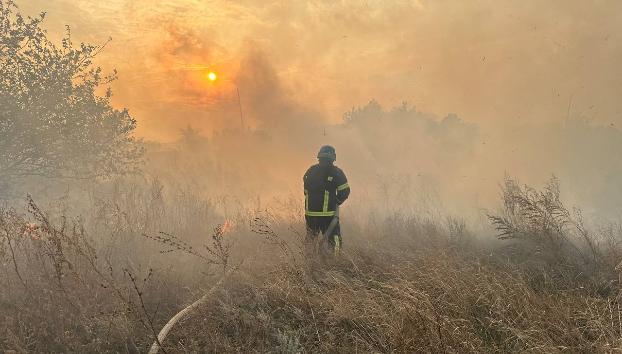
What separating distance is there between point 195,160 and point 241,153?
3.41 metres

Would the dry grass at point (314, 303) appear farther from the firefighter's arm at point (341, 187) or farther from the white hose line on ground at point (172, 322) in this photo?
the firefighter's arm at point (341, 187)

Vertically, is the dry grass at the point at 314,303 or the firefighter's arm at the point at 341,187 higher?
the firefighter's arm at the point at 341,187

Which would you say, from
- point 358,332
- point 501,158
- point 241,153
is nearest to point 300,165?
point 241,153

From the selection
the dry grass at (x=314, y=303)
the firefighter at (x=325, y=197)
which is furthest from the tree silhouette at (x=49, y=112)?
the firefighter at (x=325, y=197)

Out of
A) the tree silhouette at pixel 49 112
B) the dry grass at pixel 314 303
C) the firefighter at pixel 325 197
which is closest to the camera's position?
the dry grass at pixel 314 303

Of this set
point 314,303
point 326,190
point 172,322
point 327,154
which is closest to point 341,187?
point 326,190

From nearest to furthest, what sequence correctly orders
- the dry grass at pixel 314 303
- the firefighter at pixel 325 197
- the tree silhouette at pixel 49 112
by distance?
the dry grass at pixel 314 303 < the firefighter at pixel 325 197 < the tree silhouette at pixel 49 112

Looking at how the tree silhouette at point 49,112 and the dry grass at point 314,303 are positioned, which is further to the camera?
the tree silhouette at point 49,112

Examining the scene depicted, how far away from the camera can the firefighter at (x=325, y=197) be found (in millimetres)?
6301

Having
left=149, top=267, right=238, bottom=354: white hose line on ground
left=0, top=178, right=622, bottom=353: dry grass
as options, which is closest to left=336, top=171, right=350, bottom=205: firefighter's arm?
left=0, top=178, right=622, bottom=353: dry grass

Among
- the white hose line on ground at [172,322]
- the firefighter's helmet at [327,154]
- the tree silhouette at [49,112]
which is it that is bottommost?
the white hose line on ground at [172,322]

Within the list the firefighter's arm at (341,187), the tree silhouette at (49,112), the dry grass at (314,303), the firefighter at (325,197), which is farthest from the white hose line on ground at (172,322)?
the tree silhouette at (49,112)

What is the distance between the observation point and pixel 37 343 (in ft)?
11.9

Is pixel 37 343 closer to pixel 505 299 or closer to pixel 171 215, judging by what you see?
pixel 505 299
